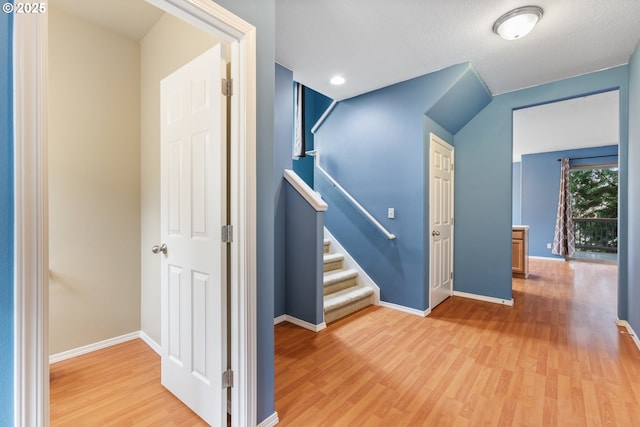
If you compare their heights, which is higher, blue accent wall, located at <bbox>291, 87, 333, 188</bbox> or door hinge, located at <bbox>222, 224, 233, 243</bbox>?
blue accent wall, located at <bbox>291, 87, 333, 188</bbox>

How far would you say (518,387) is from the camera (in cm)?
179

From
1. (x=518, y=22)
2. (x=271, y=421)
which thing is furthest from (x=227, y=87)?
(x=518, y=22)

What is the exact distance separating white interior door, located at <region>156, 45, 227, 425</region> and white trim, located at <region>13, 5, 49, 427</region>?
655 millimetres

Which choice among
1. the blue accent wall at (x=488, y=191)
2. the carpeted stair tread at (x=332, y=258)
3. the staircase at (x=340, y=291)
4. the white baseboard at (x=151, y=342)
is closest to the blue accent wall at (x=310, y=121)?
the staircase at (x=340, y=291)

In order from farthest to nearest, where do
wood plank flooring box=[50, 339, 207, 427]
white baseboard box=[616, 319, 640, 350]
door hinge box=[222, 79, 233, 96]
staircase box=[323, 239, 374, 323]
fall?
1. staircase box=[323, 239, 374, 323]
2. white baseboard box=[616, 319, 640, 350]
3. wood plank flooring box=[50, 339, 207, 427]
4. door hinge box=[222, 79, 233, 96]

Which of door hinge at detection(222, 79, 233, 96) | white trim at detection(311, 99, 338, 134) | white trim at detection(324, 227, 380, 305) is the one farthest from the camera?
white trim at detection(311, 99, 338, 134)

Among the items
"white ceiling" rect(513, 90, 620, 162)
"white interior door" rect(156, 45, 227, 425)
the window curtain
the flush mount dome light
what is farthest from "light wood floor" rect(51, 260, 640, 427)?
"white ceiling" rect(513, 90, 620, 162)

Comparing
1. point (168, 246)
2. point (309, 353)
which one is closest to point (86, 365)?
point (168, 246)

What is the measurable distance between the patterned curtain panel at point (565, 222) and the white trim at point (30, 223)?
828 centimetres

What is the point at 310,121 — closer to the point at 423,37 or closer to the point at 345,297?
the point at 423,37

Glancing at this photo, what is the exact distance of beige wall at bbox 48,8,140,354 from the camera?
6.86 feet

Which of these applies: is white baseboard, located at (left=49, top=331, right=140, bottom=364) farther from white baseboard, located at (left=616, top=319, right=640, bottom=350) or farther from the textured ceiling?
white baseboard, located at (left=616, top=319, right=640, bottom=350)

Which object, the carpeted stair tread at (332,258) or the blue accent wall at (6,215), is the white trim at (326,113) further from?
the blue accent wall at (6,215)

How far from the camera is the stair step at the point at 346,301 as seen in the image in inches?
112
